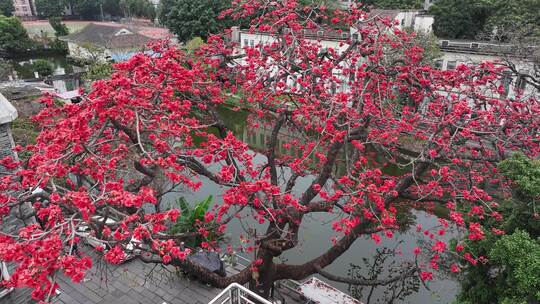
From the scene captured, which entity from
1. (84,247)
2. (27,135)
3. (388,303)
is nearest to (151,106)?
(84,247)

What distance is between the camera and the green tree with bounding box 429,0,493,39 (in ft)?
86.2

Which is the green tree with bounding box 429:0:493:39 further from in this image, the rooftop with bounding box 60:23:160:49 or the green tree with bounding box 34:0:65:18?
the green tree with bounding box 34:0:65:18

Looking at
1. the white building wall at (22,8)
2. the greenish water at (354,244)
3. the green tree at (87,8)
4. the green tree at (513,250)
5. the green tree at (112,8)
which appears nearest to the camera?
the green tree at (513,250)

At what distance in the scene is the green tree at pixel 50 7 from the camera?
61300 millimetres

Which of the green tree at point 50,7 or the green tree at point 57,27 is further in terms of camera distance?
the green tree at point 50,7

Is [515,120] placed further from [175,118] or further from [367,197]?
[175,118]

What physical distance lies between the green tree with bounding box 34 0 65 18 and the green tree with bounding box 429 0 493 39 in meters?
60.5

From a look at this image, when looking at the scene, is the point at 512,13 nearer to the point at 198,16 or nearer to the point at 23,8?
the point at 198,16

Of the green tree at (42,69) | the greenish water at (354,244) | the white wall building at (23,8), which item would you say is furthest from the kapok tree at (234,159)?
the white wall building at (23,8)

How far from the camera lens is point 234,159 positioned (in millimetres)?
6359

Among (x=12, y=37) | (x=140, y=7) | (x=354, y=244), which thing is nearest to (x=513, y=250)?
(x=354, y=244)

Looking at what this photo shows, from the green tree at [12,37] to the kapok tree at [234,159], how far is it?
42385 millimetres

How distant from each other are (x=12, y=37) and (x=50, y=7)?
85.2 feet

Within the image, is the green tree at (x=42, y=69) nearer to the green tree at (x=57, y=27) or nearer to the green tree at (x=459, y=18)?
the green tree at (x=57, y=27)
